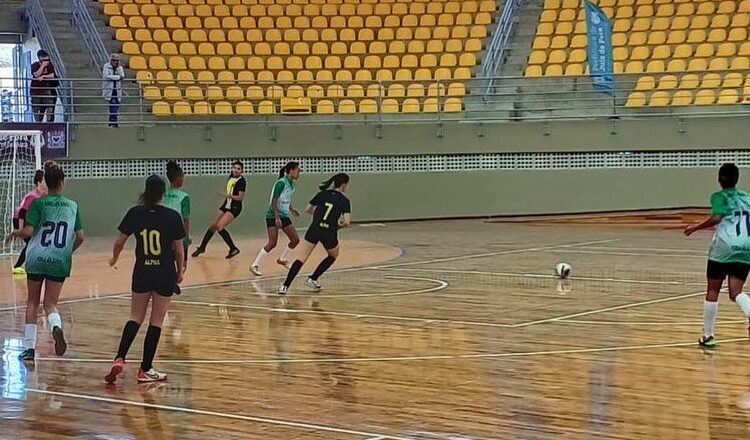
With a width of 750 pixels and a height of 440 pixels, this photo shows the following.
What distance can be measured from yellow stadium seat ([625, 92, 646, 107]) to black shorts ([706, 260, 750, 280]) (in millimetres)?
17552

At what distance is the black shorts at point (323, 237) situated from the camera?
14711 mm

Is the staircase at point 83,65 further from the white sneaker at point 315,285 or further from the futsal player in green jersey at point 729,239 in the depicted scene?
the futsal player in green jersey at point 729,239

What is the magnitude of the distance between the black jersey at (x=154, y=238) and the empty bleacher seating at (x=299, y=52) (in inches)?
691

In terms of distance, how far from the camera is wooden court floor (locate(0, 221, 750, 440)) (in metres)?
7.50

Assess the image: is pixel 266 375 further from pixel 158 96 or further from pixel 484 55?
pixel 484 55

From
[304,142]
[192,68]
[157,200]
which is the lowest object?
[157,200]

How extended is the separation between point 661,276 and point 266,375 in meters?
8.85

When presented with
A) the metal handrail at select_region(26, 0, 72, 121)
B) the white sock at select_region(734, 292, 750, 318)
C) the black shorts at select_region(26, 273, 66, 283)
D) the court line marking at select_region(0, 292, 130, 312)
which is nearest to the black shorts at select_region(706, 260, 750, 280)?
the white sock at select_region(734, 292, 750, 318)

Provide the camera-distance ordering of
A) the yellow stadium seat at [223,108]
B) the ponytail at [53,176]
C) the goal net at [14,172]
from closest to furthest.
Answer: the ponytail at [53,176], the goal net at [14,172], the yellow stadium seat at [223,108]

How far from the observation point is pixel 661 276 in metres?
16.5

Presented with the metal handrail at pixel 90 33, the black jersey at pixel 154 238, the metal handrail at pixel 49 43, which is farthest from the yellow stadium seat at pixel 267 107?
the black jersey at pixel 154 238

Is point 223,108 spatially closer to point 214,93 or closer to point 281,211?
point 214,93

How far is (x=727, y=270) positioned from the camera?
10.2 meters

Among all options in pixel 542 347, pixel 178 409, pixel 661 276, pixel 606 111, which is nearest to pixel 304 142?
pixel 606 111
